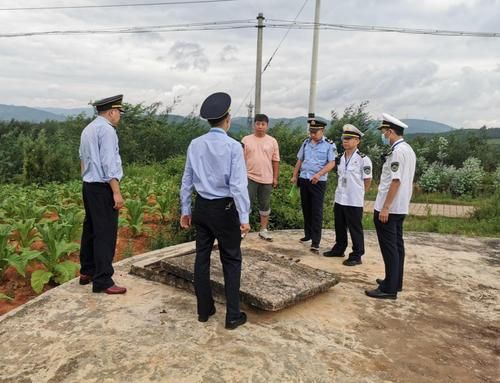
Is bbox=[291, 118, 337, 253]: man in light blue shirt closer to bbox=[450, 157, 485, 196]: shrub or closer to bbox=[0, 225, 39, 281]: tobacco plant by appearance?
bbox=[0, 225, 39, 281]: tobacco plant

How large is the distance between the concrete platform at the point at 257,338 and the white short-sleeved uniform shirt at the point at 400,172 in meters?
0.89

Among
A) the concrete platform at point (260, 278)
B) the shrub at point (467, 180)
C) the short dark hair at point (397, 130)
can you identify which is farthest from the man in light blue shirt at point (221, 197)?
the shrub at point (467, 180)

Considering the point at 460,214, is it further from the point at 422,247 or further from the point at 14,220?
the point at 14,220

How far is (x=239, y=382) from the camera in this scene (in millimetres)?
2762

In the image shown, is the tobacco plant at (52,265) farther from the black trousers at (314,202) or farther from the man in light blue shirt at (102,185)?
the black trousers at (314,202)

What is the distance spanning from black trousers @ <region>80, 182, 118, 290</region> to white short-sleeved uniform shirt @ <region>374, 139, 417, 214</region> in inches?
97.4

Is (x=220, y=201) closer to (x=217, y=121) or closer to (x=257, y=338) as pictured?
(x=217, y=121)

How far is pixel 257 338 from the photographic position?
10.9 ft

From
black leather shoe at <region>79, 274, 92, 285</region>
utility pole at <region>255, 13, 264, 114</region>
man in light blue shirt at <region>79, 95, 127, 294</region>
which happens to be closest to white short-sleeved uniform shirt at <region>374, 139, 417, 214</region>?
man in light blue shirt at <region>79, 95, 127, 294</region>

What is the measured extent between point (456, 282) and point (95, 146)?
3862mm

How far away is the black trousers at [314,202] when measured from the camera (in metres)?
5.69

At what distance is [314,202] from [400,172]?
169cm

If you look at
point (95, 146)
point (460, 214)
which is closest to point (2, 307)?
point (95, 146)

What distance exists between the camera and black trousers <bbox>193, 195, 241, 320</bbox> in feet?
11.1
